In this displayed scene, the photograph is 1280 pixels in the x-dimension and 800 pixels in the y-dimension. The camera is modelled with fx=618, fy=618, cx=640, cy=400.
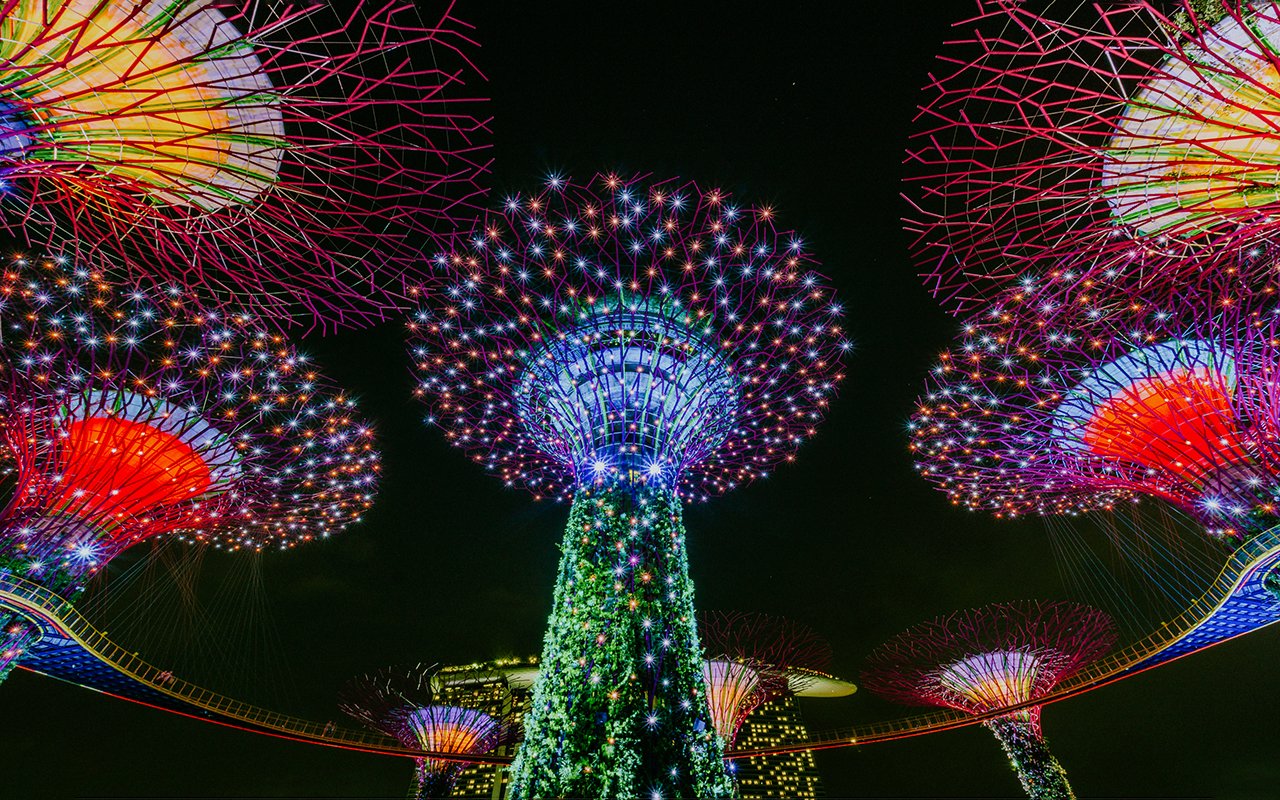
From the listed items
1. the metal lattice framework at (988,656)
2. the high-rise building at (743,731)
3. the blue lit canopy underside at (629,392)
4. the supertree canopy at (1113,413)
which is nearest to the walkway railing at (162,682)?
the blue lit canopy underside at (629,392)

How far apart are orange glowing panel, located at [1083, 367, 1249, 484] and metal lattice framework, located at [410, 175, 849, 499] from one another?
20.0 feet

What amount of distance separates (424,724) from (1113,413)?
23286 mm

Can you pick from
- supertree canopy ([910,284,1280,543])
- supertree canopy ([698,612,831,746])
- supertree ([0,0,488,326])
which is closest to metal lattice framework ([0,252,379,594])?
supertree ([0,0,488,326])

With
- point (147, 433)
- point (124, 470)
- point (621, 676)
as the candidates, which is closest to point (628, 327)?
point (621, 676)

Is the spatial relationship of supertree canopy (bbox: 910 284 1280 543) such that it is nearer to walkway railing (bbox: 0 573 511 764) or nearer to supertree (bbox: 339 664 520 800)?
walkway railing (bbox: 0 573 511 764)

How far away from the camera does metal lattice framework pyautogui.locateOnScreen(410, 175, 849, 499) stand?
10.6 meters

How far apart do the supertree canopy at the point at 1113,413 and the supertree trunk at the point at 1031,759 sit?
1020 cm

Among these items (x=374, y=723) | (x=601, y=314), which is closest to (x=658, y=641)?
(x=601, y=314)

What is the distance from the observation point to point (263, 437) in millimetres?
13969

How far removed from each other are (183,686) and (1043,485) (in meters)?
21.8

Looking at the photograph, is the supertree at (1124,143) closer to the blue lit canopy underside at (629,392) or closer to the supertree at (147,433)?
the blue lit canopy underside at (629,392)

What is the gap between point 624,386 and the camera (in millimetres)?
11641

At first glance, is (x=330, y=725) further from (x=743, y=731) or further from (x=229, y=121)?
(x=743, y=731)

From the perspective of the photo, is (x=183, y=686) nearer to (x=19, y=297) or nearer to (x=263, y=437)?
(x=263, y=437)
